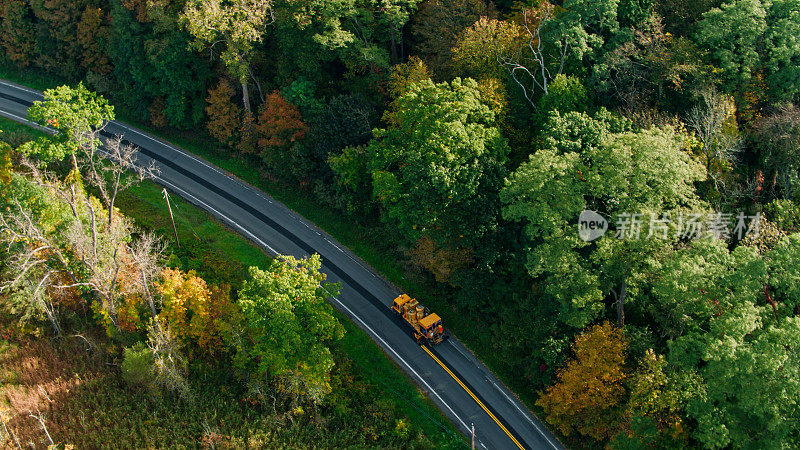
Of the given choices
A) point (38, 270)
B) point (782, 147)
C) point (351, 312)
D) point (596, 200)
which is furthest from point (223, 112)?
point (782, 147)

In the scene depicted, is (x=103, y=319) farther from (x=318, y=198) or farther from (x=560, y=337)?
(x=560, y=337)

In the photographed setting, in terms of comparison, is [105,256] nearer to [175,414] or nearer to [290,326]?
[175,414]

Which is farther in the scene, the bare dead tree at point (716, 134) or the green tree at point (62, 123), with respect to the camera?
the green tree at point (62, 123)

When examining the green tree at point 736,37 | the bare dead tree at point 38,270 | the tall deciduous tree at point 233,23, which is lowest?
the bare dead tree at point 38,270

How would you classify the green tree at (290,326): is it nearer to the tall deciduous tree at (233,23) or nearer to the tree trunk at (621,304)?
the tree trunk at (621,304)

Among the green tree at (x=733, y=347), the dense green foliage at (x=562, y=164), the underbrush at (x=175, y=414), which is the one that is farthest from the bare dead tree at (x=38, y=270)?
the green tree at (x=733, y=347)

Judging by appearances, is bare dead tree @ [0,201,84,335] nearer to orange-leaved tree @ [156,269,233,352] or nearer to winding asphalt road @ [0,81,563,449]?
orange-leaved tree @ [156,269,233,352]

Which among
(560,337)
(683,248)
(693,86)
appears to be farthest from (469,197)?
(693,86)
